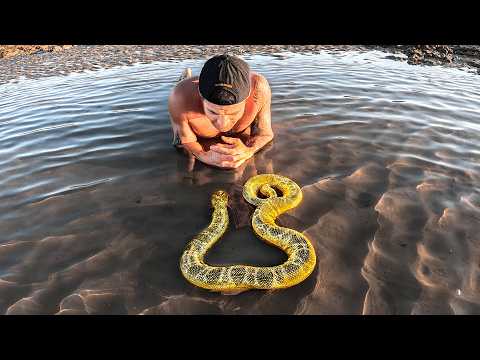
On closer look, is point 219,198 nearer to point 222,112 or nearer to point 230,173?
point 230,173

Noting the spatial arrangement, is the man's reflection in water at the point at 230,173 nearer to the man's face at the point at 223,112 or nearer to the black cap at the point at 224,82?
the man's face at the point at 223,112

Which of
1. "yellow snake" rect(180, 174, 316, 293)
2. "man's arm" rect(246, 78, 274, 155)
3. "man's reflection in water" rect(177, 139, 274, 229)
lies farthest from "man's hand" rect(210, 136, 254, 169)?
"yellow snake" rect(180, 174, 316, 293)

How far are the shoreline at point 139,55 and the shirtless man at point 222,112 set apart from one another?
10792mm

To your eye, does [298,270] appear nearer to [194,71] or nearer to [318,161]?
[318,161]

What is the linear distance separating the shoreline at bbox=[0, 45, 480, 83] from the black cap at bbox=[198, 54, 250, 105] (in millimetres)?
12171

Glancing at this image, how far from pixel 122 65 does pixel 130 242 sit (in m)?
13.3

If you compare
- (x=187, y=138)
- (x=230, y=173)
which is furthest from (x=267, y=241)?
(x=187, y=138)

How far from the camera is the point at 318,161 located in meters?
6.45

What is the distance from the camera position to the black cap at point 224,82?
496 cm

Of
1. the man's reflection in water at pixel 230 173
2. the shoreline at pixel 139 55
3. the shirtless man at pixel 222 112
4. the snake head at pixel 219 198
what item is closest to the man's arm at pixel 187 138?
the shirtless man at pixel 222 112

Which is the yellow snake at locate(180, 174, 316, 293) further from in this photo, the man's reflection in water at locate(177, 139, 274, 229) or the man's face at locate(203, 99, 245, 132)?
the man's face at locate(203, 99, 245, 132)
